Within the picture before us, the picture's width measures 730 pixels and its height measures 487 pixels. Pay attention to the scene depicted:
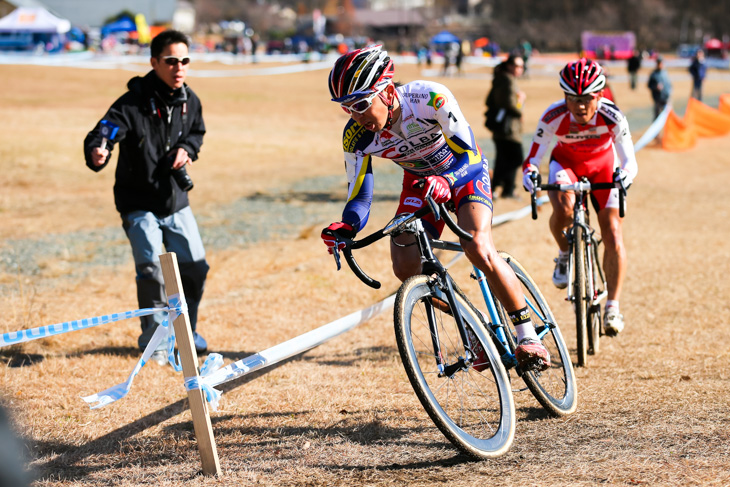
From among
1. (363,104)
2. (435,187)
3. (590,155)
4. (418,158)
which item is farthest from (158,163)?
(590,155)

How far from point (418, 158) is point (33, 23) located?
7512 centimetres

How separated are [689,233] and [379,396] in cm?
807

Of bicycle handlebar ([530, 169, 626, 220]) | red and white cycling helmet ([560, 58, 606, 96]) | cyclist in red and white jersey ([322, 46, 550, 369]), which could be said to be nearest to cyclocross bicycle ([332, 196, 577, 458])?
cyclist in red and white jersey ([322, 46, 550, 369])

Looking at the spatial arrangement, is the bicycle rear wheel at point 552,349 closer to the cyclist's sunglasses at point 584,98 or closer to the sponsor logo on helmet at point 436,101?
the sponsor logo on helmet at point 436,101

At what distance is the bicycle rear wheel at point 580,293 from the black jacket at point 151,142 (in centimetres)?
323

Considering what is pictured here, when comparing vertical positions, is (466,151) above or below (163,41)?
below

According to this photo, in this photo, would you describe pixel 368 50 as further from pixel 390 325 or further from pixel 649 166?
pixel 649 166

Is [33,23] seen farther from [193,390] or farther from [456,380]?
[456,380]

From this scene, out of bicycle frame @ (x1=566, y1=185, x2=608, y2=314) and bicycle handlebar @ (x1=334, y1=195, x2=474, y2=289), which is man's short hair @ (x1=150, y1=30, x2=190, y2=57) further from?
bicycle frame @ (x1=566, y1=185, x2=608, y2=314)

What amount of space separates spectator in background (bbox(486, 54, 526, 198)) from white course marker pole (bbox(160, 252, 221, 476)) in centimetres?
1021

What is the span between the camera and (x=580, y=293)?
623 cm

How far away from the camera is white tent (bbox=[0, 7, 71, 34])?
70.2m

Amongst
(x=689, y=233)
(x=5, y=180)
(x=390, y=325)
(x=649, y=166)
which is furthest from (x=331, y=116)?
(x=390, y=325)

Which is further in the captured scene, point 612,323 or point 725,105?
point 725,105
